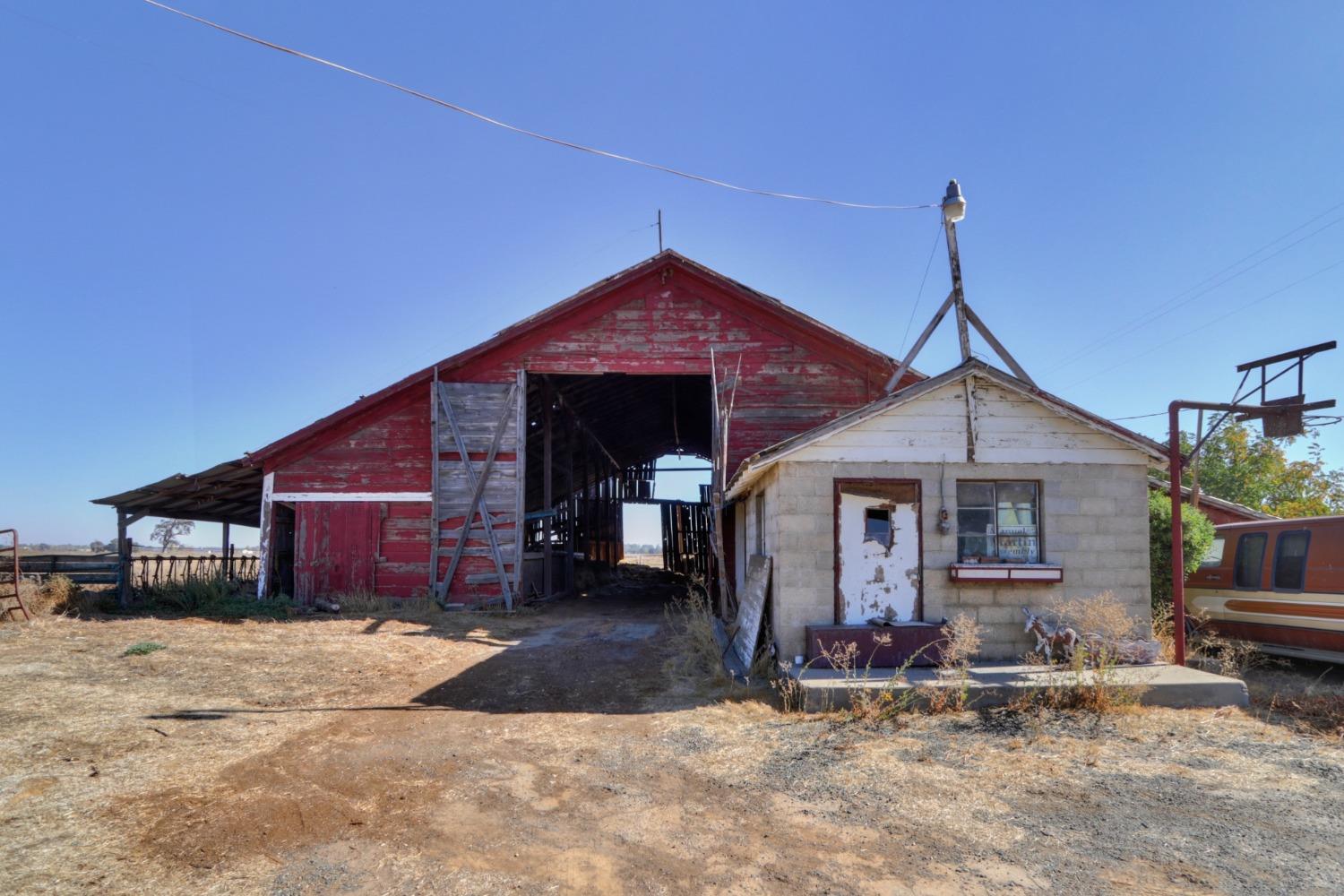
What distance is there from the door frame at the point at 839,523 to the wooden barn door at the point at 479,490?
8.59 metres

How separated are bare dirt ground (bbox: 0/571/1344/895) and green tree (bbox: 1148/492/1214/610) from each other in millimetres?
4301

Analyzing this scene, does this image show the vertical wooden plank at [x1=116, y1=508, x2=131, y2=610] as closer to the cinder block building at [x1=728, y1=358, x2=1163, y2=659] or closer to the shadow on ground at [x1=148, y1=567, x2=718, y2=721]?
the shadow on ground at [x1=148, y1=567, x2=718, y2=721]

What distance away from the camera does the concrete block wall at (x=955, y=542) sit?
8.59 m

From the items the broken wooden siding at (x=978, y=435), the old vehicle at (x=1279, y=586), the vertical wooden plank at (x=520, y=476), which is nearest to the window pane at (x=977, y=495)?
the broken wooden siding at (x=978, y=435)

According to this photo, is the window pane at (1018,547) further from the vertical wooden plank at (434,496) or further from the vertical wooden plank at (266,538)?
the vertical wooden plank at (266,538)

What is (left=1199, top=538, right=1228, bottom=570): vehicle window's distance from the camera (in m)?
10.5

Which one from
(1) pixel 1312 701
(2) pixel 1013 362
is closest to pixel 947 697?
(1) pixel 1312 701

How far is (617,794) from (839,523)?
14.3ft

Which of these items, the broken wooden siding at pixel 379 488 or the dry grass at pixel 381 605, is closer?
the dry grass at pixel 381 605

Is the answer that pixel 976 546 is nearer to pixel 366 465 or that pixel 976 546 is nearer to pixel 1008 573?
pixel 1008 573

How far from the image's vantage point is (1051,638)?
27.6 feet

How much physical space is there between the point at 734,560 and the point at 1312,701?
10128 mm

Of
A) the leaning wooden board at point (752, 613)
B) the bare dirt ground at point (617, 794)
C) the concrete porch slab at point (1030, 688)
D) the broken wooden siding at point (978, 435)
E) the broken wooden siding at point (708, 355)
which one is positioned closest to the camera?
the bare dirt ground at point (617, 794)

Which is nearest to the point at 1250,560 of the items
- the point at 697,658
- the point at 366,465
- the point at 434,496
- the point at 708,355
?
the point at 697,658
